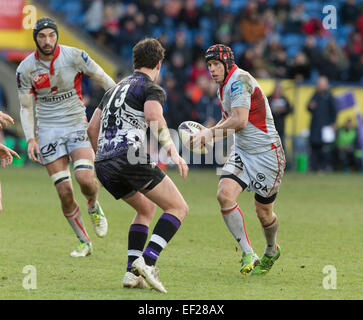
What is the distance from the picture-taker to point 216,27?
24922 mm

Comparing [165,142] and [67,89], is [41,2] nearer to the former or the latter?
[67,89]

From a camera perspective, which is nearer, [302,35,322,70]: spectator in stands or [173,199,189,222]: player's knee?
[173,199,189,222]: player's knee

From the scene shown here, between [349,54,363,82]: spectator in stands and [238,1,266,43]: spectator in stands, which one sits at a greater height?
[238,1,266,43]: spectator in stands

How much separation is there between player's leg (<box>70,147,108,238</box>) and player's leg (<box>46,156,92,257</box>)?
13 centimetres

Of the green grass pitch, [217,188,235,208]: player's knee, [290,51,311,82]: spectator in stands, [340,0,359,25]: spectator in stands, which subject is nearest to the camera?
the green grass pitch

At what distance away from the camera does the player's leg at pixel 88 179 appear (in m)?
8.86

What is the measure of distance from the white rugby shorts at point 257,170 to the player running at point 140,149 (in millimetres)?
1189

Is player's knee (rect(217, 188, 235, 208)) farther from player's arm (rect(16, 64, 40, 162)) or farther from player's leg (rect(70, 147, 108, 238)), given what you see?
player's arm (rect(16, 64, 40, 162))

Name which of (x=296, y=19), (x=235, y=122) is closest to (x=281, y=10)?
(x=296, y=19)

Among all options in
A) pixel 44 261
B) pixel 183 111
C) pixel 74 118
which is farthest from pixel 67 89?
pixel 183 111

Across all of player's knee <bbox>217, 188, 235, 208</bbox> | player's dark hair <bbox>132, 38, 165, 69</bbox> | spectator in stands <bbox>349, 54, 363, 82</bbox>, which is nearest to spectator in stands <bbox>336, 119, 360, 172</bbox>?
spectator in stands <bbox>349, 54, 363, 82</bbox>

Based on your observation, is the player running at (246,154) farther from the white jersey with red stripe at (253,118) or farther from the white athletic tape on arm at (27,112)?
the white athletic tape on arm at (27,112)

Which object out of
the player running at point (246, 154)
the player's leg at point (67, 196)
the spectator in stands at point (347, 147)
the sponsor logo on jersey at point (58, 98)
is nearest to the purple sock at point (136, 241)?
the player running at point (246, 154)

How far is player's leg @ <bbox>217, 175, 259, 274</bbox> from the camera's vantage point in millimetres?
7645
